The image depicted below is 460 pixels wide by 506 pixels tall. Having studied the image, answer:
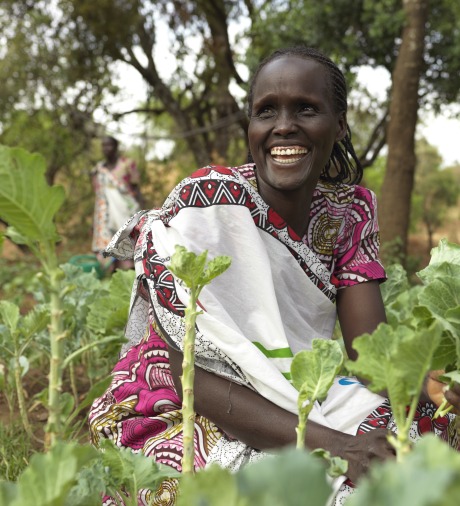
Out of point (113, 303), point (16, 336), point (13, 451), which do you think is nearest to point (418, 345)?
point (16, 336)

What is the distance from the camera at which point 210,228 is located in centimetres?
166

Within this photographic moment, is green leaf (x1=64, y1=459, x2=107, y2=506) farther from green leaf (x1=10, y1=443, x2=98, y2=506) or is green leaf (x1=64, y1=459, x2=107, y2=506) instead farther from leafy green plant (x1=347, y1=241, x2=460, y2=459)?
leafy green plant (x1=347, y1=241, x2=460, y2=459)

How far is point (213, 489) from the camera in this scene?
54cm

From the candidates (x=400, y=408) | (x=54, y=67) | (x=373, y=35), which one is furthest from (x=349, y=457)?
(x=54, y=67)

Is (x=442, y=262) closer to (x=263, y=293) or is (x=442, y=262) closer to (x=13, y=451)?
(x=263, y=293)

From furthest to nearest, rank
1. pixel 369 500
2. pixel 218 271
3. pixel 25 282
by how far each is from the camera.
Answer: pixel 25 282, pixel 218 271, pixel 369 500

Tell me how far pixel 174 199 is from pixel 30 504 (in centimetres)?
116

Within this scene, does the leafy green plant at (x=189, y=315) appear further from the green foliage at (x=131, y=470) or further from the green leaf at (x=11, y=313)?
the green leaf at (x=11, y=313)

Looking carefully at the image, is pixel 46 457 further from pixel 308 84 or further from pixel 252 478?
pixel 308 84

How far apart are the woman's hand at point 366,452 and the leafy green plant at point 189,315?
44 cm

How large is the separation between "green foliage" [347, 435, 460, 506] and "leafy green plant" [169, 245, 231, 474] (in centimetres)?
44

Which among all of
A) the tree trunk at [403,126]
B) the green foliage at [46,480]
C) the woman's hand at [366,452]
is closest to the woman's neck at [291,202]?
the woman's hand at [366,452]

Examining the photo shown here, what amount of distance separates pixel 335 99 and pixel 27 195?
1.22m

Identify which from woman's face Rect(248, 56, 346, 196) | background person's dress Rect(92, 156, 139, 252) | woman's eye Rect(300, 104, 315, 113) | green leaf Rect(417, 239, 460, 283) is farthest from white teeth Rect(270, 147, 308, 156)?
background person's dress Rect(92, 156, 139, 252)
